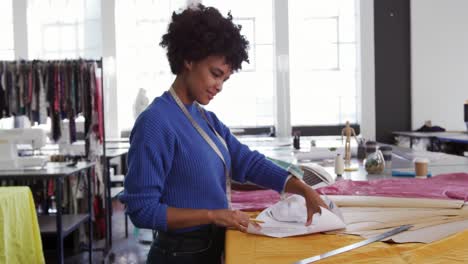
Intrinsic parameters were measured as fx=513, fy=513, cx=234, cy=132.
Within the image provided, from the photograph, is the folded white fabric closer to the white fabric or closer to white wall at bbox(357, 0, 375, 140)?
the white fabric

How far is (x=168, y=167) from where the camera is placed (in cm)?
128

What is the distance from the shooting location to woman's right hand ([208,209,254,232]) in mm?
1304

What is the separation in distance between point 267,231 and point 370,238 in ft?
0.90

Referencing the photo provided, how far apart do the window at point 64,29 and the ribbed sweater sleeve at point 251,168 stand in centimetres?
616

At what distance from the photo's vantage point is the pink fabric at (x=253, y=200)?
1795mm

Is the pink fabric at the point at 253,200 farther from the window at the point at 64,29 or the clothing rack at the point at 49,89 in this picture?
the window at the point at 64,29

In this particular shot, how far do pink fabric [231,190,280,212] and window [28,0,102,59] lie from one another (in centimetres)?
581

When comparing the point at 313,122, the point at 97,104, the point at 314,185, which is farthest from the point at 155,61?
the point at 314,185

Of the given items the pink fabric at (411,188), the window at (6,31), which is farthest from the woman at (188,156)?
the window at (6,31)

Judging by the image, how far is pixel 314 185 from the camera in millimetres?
2041

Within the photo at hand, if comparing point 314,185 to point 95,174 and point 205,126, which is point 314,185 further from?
point 95,174

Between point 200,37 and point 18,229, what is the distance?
204cm

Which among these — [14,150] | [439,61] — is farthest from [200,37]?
[439,61]

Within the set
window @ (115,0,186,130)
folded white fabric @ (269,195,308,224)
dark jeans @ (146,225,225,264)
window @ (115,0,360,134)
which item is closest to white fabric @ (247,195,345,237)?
folded white fabric @ (269,195,308,224)
